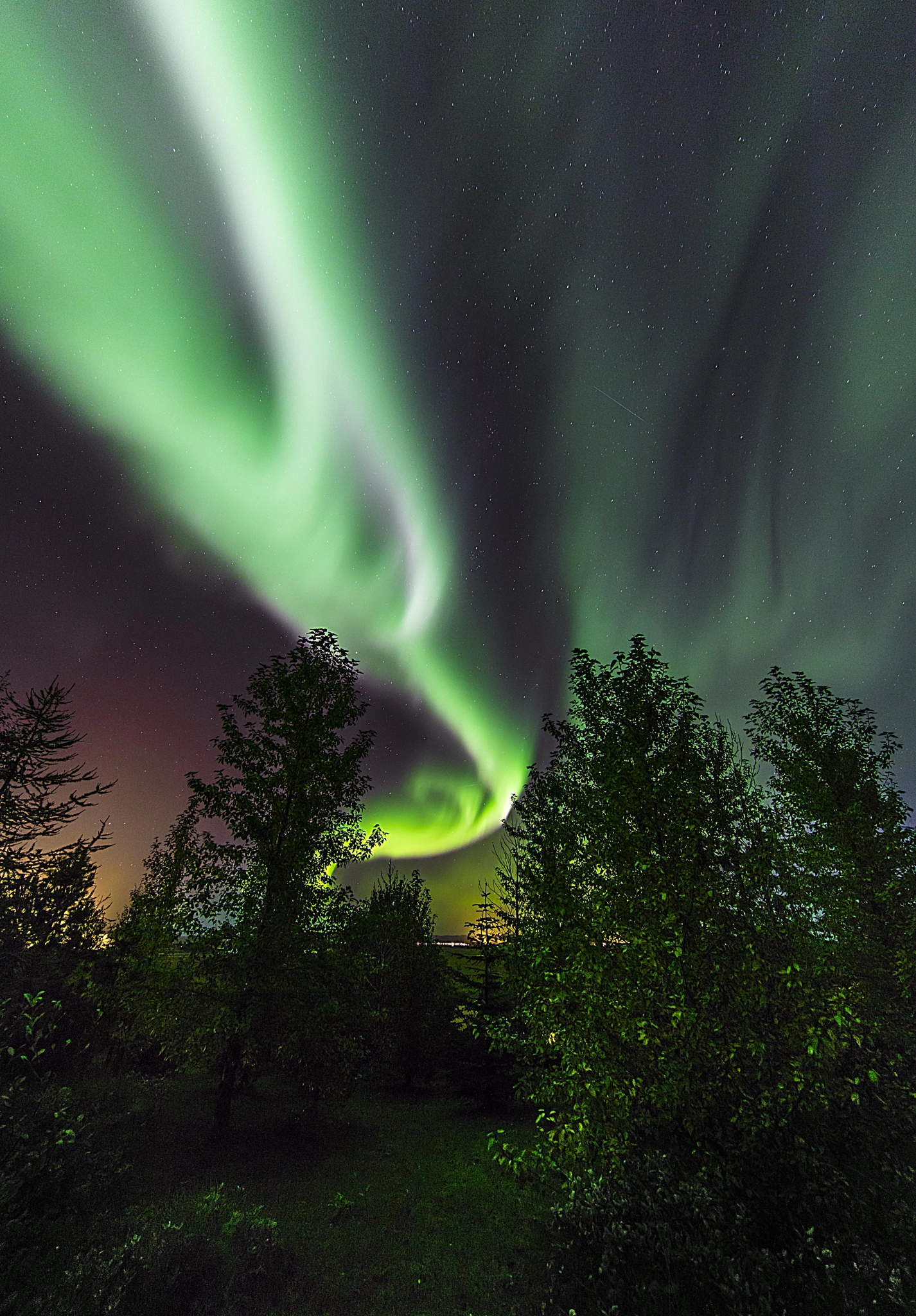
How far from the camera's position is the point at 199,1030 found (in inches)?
477

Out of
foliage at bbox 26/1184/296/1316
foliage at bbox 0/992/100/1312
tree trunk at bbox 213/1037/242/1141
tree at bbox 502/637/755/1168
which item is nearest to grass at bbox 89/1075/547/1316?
Answer: tree trunk at bbox 213/1037/242/1141

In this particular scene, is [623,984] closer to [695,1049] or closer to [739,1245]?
[695,1049]

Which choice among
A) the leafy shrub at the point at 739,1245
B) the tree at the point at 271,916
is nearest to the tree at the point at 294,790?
the tree at the point at 271,916

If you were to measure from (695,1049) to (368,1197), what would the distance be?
10765 mm

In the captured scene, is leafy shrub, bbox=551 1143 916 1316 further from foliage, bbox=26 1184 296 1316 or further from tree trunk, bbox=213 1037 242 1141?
tree trunk, bbox=213 1037 242 1141

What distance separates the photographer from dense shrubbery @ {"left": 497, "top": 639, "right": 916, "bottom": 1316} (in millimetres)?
7359

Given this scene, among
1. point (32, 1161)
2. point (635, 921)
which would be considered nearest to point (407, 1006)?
point (32, 1161)

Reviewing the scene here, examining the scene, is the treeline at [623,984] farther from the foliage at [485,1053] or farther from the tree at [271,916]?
the foliage at [485,1053]

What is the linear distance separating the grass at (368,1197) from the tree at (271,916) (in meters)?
1.90

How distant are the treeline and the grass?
3.15 feet

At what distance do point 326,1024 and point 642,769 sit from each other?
10550 mm

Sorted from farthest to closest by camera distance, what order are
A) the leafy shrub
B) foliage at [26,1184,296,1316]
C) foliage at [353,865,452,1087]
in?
foliage at [353,865,452,1087], foliage at [26,1184,296,1316], the leafy shrub

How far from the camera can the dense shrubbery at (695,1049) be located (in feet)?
24.1

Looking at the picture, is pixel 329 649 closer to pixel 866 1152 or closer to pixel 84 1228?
pixel 84 1228
